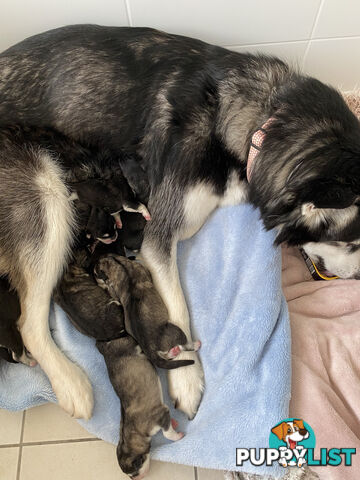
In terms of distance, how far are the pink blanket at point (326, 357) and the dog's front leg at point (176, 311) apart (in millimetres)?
381

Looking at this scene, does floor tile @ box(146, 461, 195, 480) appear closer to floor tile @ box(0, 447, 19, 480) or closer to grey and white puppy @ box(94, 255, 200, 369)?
grey and white puppy @ box(94, 255, 200, 369)

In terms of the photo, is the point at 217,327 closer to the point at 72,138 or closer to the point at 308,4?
the point at 72,138

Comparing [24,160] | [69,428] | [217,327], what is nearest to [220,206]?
[217,327]

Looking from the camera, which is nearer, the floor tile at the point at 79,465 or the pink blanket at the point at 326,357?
the pink blanket at the point at 326,357

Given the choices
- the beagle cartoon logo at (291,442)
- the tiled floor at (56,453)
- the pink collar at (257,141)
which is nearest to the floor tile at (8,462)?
the tiled floor at (56,453)

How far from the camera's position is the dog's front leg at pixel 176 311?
1652mm

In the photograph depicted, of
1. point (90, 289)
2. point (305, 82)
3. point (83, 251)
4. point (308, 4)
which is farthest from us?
point (308, 4)

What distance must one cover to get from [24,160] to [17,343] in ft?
2.32

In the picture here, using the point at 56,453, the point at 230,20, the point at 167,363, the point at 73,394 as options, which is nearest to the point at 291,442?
the point at 167,363

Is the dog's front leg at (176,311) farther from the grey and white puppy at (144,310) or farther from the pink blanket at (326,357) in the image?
the pink blanket at (326,357)

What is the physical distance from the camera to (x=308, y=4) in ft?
6.55

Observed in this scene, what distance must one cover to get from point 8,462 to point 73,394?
447mm

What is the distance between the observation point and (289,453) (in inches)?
59.8

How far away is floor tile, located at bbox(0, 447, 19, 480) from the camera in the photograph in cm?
172
